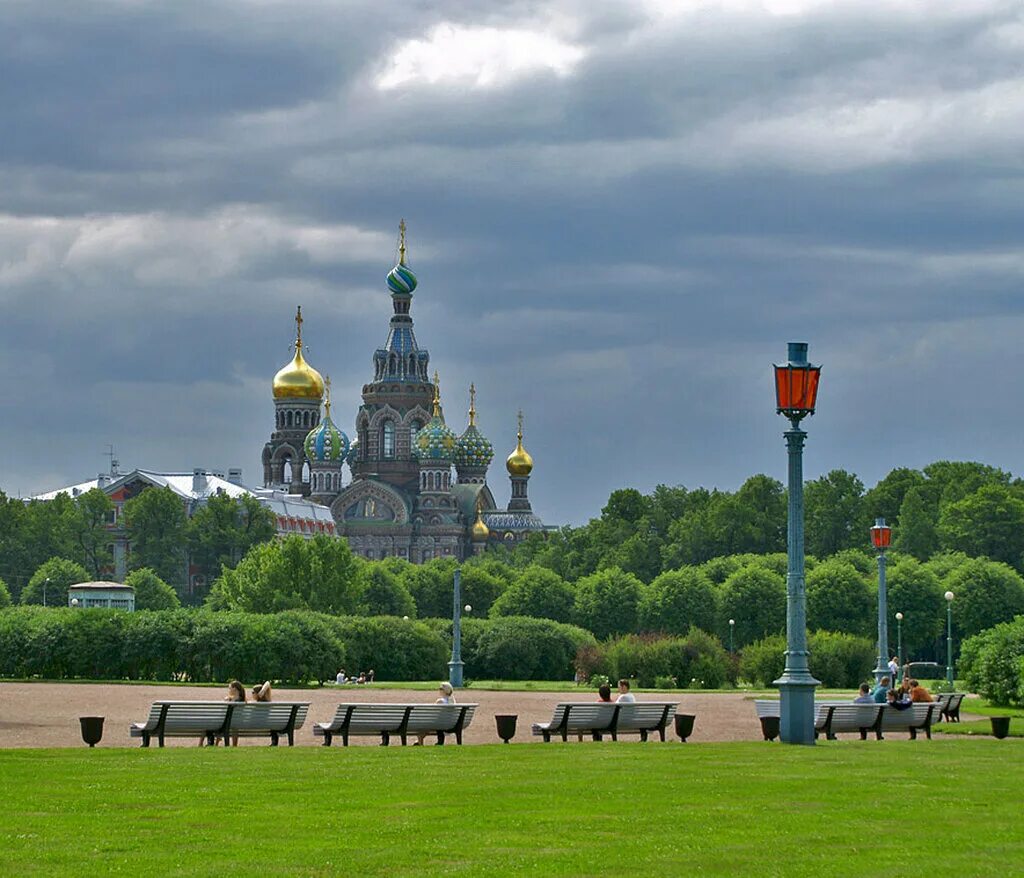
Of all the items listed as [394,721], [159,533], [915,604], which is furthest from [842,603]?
[394,721]

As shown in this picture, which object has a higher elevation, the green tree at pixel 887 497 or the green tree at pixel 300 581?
the green tree at pixel 887 497

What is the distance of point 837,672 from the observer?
71.4m

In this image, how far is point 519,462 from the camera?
7431 inches

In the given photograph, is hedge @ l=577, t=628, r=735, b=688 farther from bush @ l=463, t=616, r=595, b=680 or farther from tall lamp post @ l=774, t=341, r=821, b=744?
tall lamp post @ l=774, t=341, r=821, b=744

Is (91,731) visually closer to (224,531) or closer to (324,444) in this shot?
(224,531)

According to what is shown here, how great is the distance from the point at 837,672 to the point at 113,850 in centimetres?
5726

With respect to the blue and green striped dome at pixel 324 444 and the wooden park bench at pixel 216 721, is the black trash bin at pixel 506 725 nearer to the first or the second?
the wooden park bench at pixel 216 721

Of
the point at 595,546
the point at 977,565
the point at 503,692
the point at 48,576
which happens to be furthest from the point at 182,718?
the point at 595,546

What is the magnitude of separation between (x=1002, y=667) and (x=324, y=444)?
131m

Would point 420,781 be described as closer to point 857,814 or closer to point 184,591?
point 857,814

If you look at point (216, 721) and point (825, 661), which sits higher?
point (825, 661)

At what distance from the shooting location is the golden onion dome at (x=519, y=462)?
619 ft

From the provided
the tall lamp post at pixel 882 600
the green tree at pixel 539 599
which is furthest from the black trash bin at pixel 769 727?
the green tree at pixel 539 599

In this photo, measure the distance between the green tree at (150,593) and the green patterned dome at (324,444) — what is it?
5115 cm
